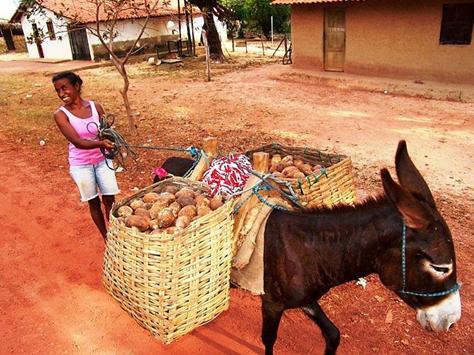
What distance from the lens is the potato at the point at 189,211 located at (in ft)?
8.72

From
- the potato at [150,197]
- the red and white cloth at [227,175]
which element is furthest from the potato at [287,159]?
the potato at [150,197]

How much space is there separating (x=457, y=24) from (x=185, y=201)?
11.9 m

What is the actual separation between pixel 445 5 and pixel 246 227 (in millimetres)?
11892

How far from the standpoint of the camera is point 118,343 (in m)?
3.36

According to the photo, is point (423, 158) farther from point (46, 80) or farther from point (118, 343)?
point (46, 80)

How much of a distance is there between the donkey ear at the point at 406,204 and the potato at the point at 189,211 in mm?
1201

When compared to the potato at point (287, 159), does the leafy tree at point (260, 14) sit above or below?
above

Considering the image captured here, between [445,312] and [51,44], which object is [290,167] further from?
[51,44]

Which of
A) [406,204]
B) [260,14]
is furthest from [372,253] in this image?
[260,14]

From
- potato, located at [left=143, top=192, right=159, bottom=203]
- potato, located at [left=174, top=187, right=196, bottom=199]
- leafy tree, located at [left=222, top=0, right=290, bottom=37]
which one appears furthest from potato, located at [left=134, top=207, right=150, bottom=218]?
leafy tree, located at [left=222, top=0, right=290, bottom=37]

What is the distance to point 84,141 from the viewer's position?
370cm

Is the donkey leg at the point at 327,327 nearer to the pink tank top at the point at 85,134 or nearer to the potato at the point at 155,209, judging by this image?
the potato at the point at 155,209

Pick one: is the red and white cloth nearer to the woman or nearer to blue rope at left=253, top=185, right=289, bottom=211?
blue rope at left=253, top=185, right=289, bottom=211

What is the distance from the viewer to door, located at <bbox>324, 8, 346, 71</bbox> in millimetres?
14229
